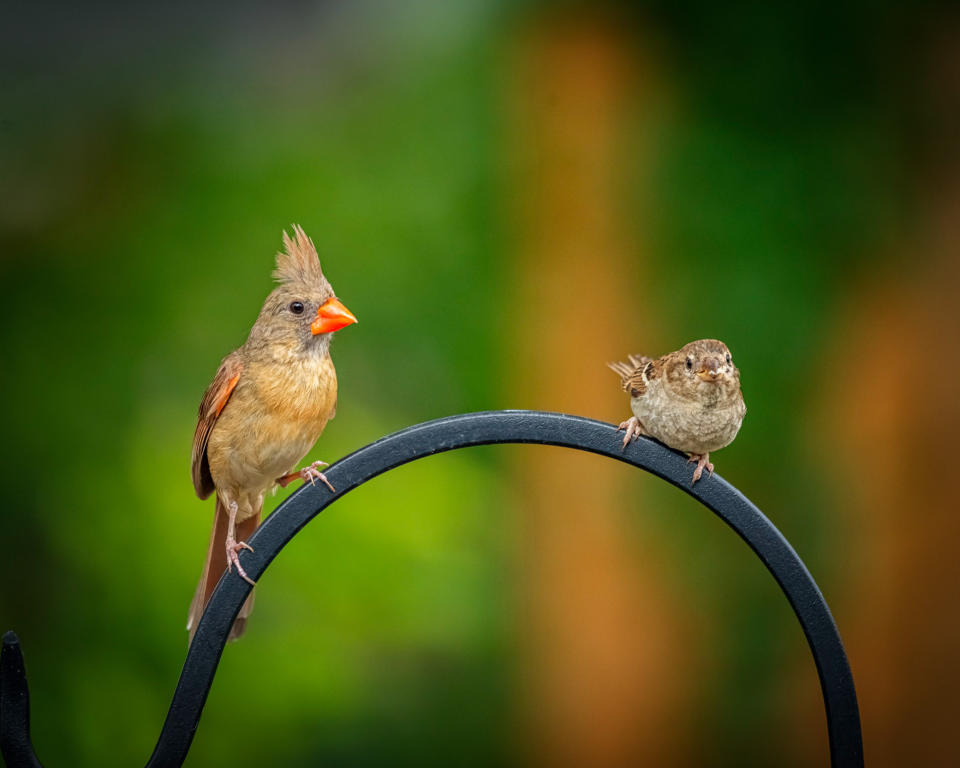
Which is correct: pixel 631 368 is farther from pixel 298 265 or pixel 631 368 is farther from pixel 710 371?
pixel 298 265

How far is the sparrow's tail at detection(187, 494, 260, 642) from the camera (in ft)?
5.96

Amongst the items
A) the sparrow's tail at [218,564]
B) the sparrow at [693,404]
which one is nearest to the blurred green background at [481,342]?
the sparrow's tail at [218,564]

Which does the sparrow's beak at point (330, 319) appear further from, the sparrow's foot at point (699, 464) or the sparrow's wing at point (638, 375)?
the sparrow's foot at point (699, 464)

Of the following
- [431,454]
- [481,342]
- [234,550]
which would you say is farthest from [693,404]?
[481,342]

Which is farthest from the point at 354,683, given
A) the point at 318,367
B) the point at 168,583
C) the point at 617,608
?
the point at 318,367

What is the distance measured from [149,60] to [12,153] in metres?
0.47

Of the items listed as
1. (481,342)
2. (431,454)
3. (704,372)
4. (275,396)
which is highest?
(481,342)

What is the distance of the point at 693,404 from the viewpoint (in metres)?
1.48

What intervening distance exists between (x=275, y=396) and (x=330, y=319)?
0.56ft

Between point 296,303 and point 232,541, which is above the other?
point 296,303

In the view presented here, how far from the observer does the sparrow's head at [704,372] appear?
1506 millimetres

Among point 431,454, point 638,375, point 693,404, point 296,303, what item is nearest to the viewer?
point 431,454

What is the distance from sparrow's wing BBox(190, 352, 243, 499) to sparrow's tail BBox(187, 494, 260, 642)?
0.07m

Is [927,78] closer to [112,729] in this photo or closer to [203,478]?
[203,478]
